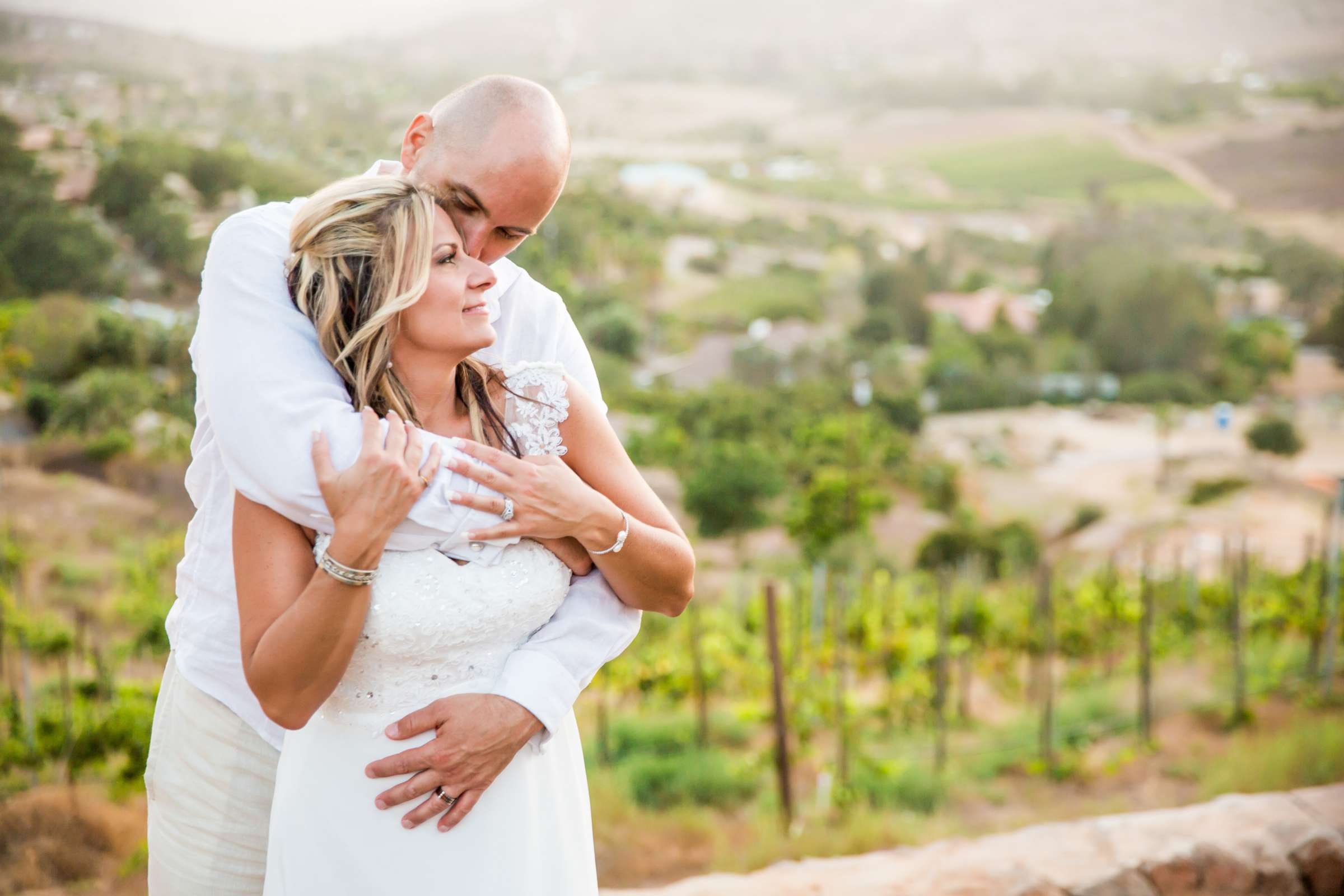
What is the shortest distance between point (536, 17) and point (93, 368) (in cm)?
3196

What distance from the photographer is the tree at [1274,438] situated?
3152 cm

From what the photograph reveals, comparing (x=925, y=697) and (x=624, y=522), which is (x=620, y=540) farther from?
(x=925, y=697)

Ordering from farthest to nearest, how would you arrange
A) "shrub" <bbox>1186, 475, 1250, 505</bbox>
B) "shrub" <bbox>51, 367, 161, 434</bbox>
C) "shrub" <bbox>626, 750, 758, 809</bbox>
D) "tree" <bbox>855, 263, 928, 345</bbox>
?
"tree" <bbox>855, 263, 928, 345</bbox> → "shrub" <bbox>1186, 475, 1250, 505</bbox> → "shrub" <bbox>51, 367, 161, 434</bbox> → "shrub" <bbox>626, 750, 758, 809</bbox>

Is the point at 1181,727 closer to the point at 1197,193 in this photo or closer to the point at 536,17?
the point at 536,17

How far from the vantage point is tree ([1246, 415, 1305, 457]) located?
3152 cm

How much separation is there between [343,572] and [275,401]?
188mm

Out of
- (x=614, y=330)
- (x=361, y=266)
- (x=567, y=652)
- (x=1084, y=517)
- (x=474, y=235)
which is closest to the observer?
(x=361, y=266)

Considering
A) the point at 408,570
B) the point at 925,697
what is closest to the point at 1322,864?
the point at 408,570

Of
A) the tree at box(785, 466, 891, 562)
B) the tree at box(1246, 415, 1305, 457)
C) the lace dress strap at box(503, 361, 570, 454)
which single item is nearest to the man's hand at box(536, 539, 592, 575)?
the lace dress strap at box(503, 361, 570, 454)

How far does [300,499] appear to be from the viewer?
101 centimetres

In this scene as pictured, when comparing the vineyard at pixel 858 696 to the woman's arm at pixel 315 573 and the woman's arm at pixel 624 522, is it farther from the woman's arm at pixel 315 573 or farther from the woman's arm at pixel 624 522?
the woman's arm at pixel 315 573

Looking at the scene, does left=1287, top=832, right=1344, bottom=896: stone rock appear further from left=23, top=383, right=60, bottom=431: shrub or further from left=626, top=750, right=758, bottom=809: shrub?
left=23, top=383, right=60, bottom=431: shrub

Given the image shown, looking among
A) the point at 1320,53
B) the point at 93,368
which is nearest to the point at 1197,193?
the point at 1320,53

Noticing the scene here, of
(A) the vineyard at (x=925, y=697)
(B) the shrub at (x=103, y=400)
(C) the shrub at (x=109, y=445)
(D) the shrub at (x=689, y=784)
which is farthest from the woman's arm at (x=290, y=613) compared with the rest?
(B) the shrub at (x=103, y=400)
